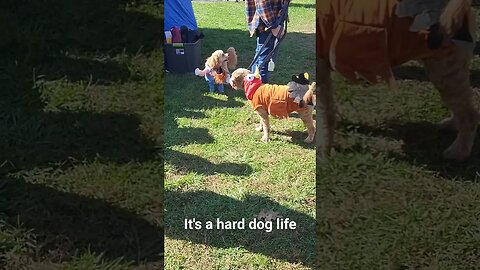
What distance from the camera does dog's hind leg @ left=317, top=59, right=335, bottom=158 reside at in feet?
Result: 7.73

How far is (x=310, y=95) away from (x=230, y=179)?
1.42 ft

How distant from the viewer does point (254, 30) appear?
232 centimetres

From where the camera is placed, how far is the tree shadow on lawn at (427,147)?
8.00 feet

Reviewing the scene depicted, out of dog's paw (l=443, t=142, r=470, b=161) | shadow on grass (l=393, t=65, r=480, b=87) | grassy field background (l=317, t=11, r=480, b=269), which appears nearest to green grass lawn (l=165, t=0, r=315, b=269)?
grassy field background (l=317, t=11, r=480, b=269)

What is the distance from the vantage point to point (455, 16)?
229 centimetres

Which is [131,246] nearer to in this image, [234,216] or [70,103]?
[234,216]

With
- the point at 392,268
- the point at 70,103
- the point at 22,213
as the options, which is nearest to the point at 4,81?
A: the point at 70,103

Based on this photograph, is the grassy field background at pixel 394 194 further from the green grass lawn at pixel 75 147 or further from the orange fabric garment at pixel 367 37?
the green grass lawn at pixel 75 147

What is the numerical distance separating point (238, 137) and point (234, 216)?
0.97 ft

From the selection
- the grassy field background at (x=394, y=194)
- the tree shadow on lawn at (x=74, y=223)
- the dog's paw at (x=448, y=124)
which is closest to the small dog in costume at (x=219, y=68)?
the grassy field background at (x=394, y=194)

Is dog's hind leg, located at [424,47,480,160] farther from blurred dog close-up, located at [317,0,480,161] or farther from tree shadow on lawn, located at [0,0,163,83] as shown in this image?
tree shadow on lawn, located at [0,0,163,83]

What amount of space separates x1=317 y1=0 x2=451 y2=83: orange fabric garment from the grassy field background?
0.13 metres

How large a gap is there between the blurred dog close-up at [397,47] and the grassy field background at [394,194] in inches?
2.4

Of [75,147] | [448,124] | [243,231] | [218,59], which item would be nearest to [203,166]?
[243,231]
